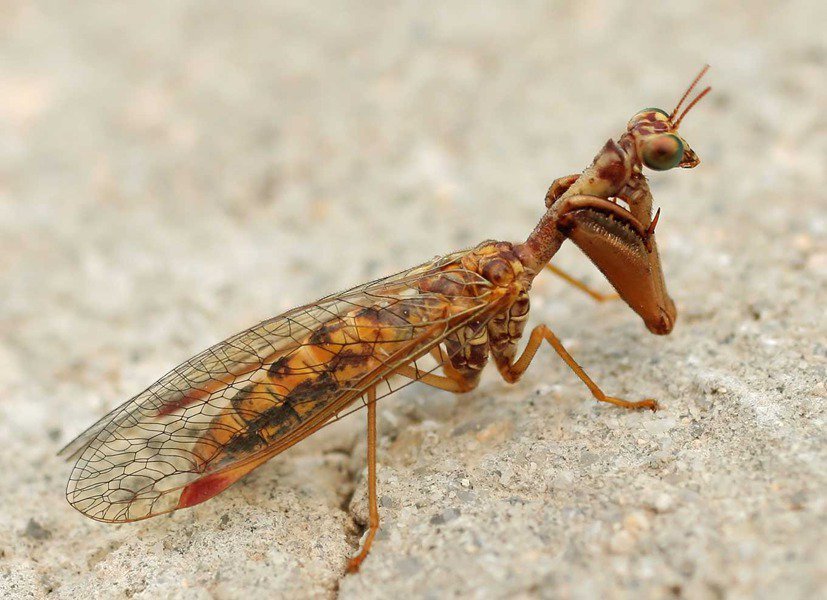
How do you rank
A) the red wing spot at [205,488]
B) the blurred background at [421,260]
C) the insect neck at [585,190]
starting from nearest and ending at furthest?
the blurred background at [421,260], the red wing spot at [205,488], the insect neck at [585,190]

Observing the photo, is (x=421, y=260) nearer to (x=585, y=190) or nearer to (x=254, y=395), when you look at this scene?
(x=585, y=190)

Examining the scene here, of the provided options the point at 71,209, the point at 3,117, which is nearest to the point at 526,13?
the point at 71,209

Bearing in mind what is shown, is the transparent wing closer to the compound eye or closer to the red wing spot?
the red wing spot

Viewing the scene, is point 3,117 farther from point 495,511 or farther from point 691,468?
point 691,468

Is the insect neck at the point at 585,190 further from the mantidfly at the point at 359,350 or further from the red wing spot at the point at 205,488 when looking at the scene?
the red wing spot at the point at 205,488

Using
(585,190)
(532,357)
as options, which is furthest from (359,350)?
(585,190)

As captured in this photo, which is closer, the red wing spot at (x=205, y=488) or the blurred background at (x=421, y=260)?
the blurred background at (x=421, y=260)

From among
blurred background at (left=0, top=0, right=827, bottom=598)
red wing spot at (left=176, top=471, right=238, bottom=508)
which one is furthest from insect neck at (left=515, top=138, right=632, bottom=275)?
red wing spot at (left=176, top=471, right=238, bottom=508)

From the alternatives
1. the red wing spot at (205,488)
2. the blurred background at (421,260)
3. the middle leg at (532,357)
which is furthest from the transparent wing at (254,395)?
the middle leg at (532,357)
